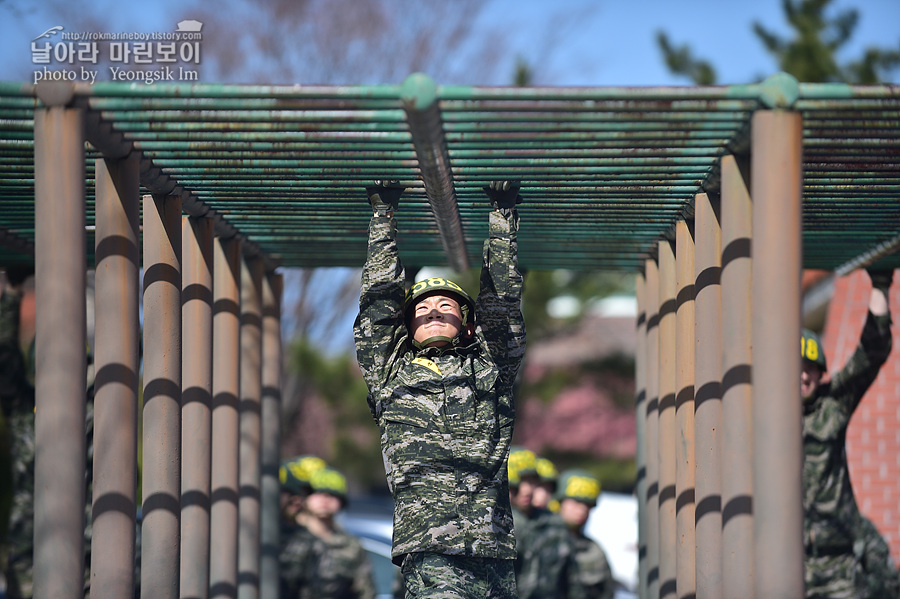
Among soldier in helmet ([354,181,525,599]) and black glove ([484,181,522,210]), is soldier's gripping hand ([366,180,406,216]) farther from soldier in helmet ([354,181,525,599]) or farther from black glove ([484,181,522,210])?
black glove ([484,181,522,210])

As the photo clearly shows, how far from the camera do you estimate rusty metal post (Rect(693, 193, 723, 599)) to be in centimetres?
604

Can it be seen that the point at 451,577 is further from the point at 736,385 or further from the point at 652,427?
the point at 652,427

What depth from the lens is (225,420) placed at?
7562 millimetres

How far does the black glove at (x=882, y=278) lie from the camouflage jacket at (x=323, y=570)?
457cm

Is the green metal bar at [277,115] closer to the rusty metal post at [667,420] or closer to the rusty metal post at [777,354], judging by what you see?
the rusty metal post at [777,354]

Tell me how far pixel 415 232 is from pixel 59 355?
3068 millimetres

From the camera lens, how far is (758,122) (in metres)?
5.09

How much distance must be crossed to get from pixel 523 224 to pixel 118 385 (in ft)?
9.12

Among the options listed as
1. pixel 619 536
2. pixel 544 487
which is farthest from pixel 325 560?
pixel 619 536

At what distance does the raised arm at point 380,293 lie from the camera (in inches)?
230

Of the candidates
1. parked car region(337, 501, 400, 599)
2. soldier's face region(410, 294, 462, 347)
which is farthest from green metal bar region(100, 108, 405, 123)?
parked car region(337, 501, 400, 599)

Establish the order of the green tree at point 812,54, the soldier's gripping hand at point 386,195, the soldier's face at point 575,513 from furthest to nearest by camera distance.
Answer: the green tree at point 812,54, the soldier's face at point 575,513, the soldier's gripping hand at point 386,195

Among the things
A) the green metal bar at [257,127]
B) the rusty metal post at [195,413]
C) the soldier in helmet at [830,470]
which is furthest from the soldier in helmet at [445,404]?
the soldier in helmet at [830,470]

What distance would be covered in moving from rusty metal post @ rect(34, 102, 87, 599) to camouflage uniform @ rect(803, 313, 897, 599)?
485 centimetres
